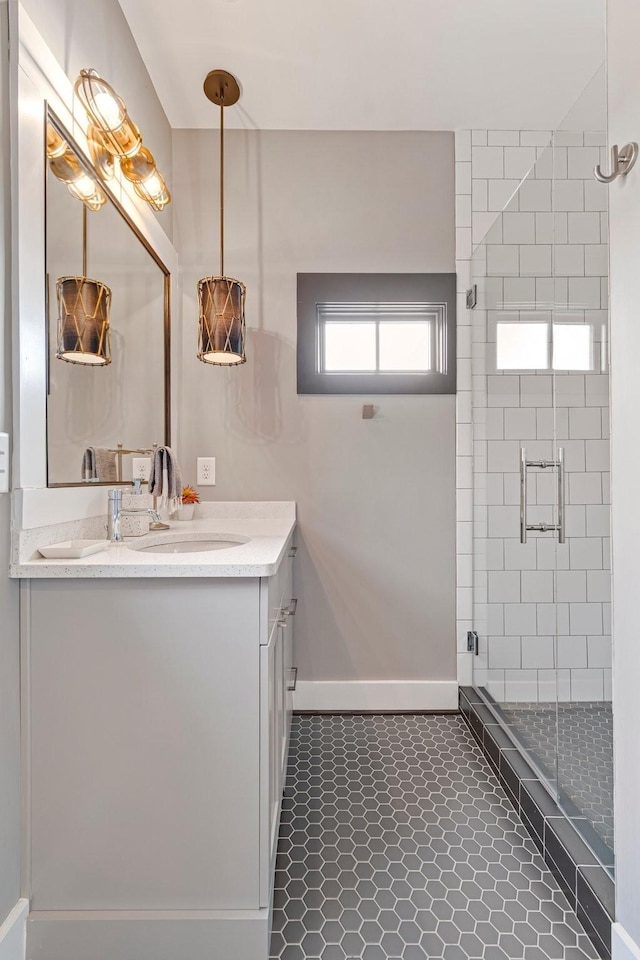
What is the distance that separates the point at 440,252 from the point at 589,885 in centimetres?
228

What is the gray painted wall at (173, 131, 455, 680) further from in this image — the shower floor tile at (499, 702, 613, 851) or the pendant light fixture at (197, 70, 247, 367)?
the shower floor tile at (499, 702, 613, 851)

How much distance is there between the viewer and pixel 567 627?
4.80 feet

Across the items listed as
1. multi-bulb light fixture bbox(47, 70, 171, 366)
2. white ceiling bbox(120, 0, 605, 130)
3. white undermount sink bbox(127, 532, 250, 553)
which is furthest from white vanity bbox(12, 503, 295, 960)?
white ceiling bbox(120, 0, 605, 130)

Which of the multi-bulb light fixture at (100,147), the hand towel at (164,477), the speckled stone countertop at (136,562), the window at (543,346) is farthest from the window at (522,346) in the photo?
the multi-bulb light fixture at (100,147)

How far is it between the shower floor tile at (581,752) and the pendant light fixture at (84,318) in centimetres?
161

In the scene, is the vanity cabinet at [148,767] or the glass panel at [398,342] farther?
the glass panel at [398,342]

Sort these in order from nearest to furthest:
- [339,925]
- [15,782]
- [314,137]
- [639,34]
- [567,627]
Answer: [639,34]
[15,782]
[339,925]
[567,627]
[314,137]

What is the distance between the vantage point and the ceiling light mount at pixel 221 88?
6.53ft

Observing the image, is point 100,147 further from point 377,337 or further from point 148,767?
point 148,767

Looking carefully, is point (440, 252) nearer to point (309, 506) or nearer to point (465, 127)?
point (465, 127)

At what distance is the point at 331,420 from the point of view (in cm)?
229

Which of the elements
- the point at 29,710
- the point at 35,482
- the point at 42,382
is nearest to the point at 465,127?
the point at 42,382

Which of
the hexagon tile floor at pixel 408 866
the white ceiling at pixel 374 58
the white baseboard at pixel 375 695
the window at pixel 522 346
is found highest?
the white ceiling at pixel 374 58

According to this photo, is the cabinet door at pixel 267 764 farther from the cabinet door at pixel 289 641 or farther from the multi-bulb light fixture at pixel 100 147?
the multi-bulb light fixture at pixel 100 147
